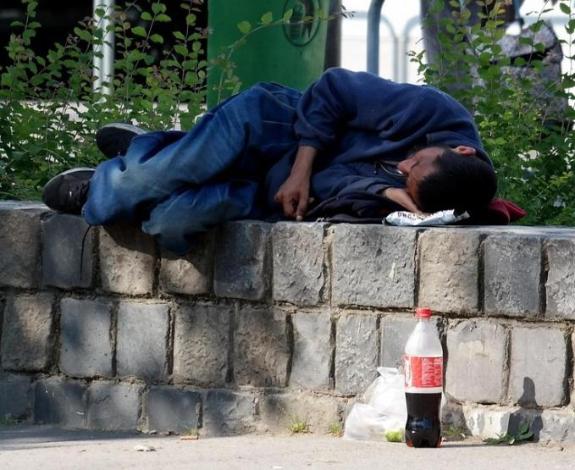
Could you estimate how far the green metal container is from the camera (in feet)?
21.4

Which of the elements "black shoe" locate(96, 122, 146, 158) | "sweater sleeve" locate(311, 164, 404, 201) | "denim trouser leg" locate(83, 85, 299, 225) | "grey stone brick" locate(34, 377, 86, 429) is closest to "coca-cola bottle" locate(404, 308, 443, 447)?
"sweater sleeve" locate(311, 164, 404, 201)

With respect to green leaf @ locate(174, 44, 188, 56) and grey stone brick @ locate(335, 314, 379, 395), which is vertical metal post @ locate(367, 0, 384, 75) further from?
grey stone brick @ locate(335, 314, 379, 395)

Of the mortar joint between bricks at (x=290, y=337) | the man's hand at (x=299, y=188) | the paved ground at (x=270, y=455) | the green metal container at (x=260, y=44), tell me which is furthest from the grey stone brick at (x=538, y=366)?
the green metal container at (x=260, y=44)

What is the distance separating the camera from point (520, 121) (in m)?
5.92

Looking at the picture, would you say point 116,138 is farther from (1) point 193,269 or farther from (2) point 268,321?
(2) point 268,321

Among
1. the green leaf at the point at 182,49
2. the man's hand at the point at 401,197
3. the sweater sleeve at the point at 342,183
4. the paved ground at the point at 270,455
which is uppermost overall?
the green leaf at the point at 182,49

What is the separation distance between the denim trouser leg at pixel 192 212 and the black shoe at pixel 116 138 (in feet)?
2.10

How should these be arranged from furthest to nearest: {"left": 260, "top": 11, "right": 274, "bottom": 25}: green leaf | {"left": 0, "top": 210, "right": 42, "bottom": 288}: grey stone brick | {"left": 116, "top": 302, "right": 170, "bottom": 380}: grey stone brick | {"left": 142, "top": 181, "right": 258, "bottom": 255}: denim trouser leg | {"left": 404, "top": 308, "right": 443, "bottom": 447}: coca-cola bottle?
{"left": 260, "top": 11, "right": 274, "bottom": 25}: green leaf
{"left": 0, "top": 210, "right": 42, "bottom": 288}: grey stone brick
{"left": 116, "top": 302, "right": 170, "bottom": 380}: grey stone brick
{"left": 142, "top": 181, "right": 258, "bottom": 255}: denim trouser leg
{"left": 404, "top": 308, "right": 443, "bottom": 447}: coca-cola bottle

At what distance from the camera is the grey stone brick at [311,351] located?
4.82 meters

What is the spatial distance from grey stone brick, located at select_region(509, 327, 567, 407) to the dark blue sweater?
2.15ft

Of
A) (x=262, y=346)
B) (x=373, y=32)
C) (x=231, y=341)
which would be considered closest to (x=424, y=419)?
(x=262, y=346)

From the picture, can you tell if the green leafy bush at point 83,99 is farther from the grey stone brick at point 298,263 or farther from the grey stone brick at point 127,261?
the grey stone brick at point 298,263

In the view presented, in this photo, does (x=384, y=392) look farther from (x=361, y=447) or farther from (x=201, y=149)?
(x=201, y=149)

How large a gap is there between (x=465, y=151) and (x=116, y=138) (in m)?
1.48
